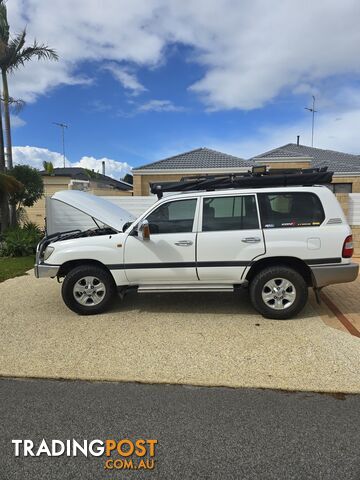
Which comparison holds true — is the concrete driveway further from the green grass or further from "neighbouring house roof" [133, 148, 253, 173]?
"neighbouring house roof" [133, 148, 253, 173]

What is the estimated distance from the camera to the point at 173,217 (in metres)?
4.73

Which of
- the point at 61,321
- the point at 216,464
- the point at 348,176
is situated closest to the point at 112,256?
the point at 61,321

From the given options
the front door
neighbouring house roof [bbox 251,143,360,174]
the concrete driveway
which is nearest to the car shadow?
the concrete driveway

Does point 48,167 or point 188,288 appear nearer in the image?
point 188,288

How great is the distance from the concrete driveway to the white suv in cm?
39

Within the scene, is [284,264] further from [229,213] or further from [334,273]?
[229,213]

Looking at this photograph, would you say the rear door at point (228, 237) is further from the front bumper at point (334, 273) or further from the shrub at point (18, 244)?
the shrub at point (18, 244)

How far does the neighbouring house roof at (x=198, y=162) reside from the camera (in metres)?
17.6

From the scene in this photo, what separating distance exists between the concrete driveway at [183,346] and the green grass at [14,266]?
2.57 metres

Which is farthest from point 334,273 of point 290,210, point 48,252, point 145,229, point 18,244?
point 18,244

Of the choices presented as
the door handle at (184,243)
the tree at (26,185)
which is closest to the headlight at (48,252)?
the door handle at (184,243)

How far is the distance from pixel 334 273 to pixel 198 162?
578 inches

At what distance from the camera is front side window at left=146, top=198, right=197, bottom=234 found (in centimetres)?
468

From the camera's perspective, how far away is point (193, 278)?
466 centimetres
